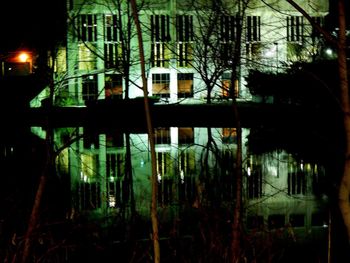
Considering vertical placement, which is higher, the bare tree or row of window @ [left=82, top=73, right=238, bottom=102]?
row of window @ [left=82, top=73, right=238, bottom=102]

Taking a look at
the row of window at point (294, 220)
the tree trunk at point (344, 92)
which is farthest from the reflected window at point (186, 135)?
the tree trunk at point (344, 92)

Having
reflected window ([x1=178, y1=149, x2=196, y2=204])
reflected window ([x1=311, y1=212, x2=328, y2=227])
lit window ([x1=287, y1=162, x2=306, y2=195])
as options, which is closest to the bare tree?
reflected window ([x1=311, y1=212, x2=328, y2=227])

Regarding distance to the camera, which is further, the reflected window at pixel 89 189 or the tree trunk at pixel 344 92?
the reflected window at pixel 89 189

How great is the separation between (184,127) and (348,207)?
31603mm

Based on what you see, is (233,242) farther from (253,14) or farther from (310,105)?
(253,14)

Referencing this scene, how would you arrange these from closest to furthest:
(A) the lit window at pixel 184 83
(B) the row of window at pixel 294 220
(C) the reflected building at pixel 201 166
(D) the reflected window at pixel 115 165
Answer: (C) the reflected building at pixel 201 166 → (B) the row of window at pixel 294 220 → (D) the reflected window at pixel 115 165 → (A) the lit window at pixel 184 83

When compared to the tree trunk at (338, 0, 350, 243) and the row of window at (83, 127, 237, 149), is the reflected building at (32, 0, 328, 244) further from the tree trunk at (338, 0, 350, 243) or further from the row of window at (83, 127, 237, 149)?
the tree trunk at (338, 0, 350, 243)

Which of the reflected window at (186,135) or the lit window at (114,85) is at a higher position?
the lit window at (114,85)

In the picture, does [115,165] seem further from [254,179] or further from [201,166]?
[254,179]

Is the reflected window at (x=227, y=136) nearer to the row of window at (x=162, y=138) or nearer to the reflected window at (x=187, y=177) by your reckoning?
the row of window at (x=162, y=138)

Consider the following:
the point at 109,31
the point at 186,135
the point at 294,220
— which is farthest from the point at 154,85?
the point at 294,220

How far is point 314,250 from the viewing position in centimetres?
1170

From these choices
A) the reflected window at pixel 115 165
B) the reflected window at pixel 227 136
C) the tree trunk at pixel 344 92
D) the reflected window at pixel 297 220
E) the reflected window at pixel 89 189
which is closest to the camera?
the tree trunk at pixel 344 92

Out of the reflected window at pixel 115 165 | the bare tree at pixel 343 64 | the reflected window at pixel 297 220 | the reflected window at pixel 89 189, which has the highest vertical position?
the bare tree at pixel 343 64
